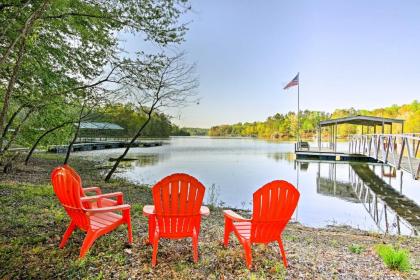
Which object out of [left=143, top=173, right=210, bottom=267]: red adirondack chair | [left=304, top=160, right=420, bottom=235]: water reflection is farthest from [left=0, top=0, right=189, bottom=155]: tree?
[left=304, top=160, right=420, bottom=235]: water reflection

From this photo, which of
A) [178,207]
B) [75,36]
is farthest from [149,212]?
[75,36]

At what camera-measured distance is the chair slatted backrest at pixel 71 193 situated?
252 centimetres

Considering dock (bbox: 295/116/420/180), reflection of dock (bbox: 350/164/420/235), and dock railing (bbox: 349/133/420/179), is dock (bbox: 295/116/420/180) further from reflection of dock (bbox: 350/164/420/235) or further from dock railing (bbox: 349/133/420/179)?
reflection of dock (bbox: 350/164/420/235)

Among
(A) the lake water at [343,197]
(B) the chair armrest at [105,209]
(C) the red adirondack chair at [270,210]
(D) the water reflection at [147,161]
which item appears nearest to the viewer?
(B) the chair armrest at [105,209]

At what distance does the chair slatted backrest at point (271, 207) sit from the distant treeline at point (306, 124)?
4139 centimetres

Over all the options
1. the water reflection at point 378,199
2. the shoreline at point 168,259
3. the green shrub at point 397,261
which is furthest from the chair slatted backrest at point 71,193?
the water reflection at point 378,199


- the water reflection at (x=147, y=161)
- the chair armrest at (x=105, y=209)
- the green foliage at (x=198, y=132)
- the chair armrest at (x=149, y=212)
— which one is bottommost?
the water reflection at (x=147, y=161)

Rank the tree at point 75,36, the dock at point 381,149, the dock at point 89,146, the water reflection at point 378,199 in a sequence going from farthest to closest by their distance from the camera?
the dock at point 89,146, the dock at point 381,149, the water reflection at point 378,199, the tree at point 75,36

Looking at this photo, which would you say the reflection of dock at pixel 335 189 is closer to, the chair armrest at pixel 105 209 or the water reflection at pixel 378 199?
the water reflection at pixel 378 199

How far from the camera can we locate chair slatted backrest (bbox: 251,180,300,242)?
2592 millimetres

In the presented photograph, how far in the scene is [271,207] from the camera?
2.61 meters

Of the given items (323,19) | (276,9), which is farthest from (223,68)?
(323,19)

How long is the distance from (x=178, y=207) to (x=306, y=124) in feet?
223

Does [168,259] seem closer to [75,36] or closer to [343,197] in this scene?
[75,36]
